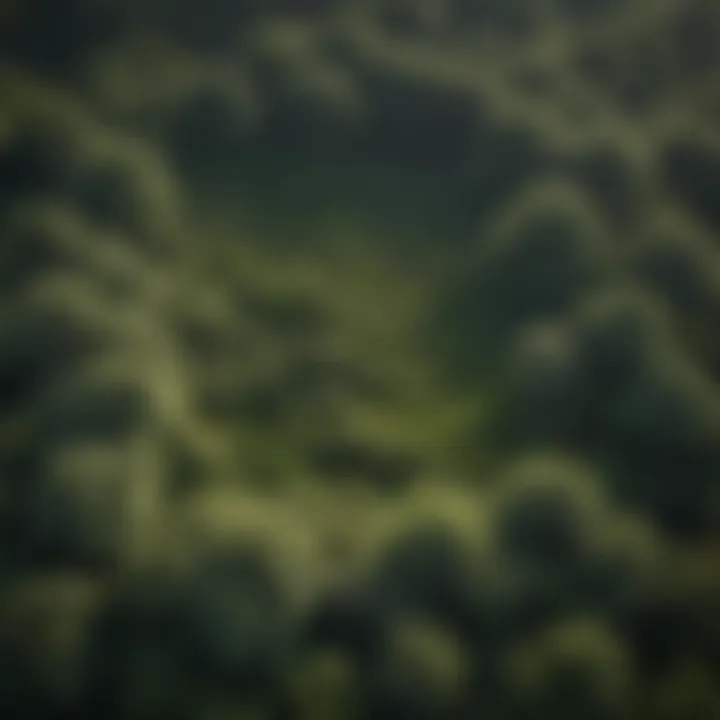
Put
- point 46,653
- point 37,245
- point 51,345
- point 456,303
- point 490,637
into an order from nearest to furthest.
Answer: point 46,653
point 490,637
point 51,345
point 37,245
point 456,303

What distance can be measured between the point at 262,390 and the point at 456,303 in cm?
92

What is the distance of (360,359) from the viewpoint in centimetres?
344

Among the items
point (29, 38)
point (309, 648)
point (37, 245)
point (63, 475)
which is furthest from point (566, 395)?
point (29, 38)

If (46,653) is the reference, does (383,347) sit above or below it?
above

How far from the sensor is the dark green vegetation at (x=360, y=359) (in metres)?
2.48

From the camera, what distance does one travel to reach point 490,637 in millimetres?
2574

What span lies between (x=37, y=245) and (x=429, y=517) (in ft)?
5.59

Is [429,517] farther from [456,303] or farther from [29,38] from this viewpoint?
[29,38]

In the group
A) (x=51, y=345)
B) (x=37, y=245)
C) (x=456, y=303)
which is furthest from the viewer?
(x=456, y=303)

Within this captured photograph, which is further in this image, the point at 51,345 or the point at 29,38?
the point at 29,38

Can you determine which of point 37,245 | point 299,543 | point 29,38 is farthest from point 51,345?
point 29,38

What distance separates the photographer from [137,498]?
8.87ft

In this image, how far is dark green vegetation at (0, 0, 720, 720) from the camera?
8.14 ft

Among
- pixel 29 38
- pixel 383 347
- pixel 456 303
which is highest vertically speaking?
pixel 29 38
